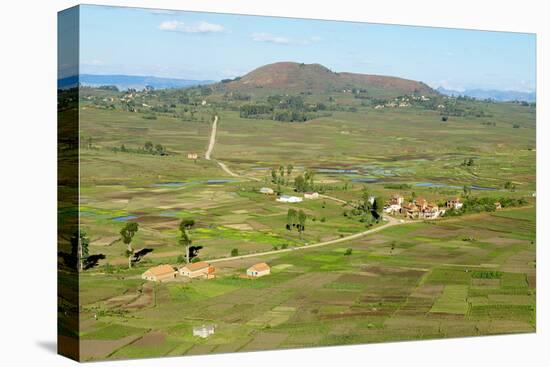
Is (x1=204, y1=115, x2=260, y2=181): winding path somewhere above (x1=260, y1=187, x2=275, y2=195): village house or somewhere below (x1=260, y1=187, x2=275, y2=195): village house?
above

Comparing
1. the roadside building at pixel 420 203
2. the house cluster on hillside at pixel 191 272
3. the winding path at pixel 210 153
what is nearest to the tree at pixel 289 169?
the winding path at pixel 210 153

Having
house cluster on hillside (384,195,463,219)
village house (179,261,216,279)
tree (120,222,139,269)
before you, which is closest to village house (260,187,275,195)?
village house (179,261,216,279)

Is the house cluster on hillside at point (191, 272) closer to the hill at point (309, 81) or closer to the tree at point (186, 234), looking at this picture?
the tree at point (186, 234)

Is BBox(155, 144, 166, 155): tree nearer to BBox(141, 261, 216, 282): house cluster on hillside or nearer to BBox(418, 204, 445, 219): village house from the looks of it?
BBox(141, 261, 216, 282): house cluster on hillside

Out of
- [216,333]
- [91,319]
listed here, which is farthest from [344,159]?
[91,319]

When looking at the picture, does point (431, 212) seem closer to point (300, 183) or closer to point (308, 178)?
point (308, 178)

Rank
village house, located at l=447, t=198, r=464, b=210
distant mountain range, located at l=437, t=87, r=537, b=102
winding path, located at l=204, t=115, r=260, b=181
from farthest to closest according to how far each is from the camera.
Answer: distant mountain range, located at l=437, t=87, r=537, b=102, village house, located at l=447, t=198, r=464, b=210, winding path, located at l=204, t=115, r=260, b=181
